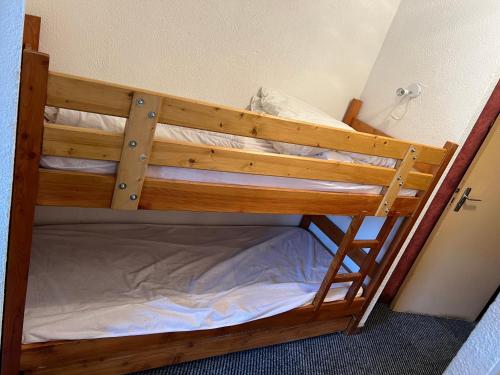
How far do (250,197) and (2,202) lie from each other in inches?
30.3

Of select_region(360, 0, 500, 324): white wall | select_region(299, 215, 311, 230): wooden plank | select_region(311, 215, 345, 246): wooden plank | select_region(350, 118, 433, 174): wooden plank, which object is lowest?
select_region(299, 215, 311, 230): wooden plank

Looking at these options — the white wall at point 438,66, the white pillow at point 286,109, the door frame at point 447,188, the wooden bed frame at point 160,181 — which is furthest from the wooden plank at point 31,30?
the door frame at point 447,188

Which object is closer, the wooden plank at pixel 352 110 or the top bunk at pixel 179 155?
the top bunk at pixel 179 155

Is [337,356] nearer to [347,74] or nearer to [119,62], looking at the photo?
[347,74]

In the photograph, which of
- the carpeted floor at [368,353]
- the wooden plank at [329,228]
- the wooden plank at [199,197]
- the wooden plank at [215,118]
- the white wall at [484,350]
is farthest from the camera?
the wooden plank at [329,228]

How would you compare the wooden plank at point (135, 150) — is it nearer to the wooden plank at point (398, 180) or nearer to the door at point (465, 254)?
the wooden plank at point (398, 180)

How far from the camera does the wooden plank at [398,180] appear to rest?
5.22 ft

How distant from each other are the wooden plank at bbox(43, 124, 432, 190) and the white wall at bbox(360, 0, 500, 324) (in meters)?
0.39

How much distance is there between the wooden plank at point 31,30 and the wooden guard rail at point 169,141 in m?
0.74

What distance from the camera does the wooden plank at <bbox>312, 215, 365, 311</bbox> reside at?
66.0 inches

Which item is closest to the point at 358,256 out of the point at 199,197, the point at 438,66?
the point at 438,66

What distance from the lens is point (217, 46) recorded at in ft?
6.01

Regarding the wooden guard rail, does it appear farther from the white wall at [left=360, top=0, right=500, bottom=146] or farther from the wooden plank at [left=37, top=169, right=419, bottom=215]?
the white wall at [left=360, top=0, right=500, bottom=146]

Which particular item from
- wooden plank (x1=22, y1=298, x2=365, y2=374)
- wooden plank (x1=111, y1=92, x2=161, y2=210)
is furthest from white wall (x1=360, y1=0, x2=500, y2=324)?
wooden plank (x1=111, y1=92, x2=161, y2=210)
